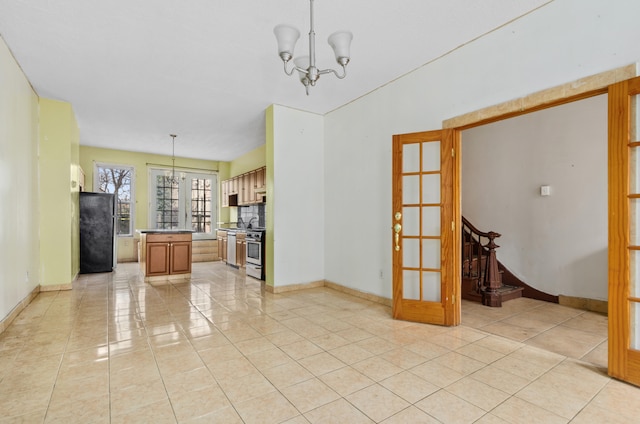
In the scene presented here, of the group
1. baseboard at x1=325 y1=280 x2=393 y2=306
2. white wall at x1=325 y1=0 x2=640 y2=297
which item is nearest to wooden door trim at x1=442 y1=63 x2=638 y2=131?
white wall at x1=325 y1=0 x2=640 y2=297

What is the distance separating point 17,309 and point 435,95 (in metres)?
5.31

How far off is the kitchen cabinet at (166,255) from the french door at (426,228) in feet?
13.3

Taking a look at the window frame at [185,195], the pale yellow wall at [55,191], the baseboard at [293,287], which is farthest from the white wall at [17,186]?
the window frame at [185,195]

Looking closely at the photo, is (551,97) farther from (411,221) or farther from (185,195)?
(185,195)

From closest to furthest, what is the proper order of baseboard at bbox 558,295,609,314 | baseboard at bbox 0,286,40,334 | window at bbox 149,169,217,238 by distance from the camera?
1. baseboard at bbox 0,286,40,334
2. baseboard at bbox 558,295,609,314
3. window at bbox 149,169,217,238

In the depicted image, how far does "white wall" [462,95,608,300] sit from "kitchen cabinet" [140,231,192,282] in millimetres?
5181

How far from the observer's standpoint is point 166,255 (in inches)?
222

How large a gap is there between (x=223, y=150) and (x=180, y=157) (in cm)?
162

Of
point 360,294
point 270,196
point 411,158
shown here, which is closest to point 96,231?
point 270,196

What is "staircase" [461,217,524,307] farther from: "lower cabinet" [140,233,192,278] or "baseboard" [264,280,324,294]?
"lower cabinet" [140,233,192,278]

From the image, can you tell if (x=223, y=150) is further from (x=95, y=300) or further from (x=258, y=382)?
(x=258, y=382)

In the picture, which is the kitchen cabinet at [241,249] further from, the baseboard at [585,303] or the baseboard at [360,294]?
the baseboard at [585,303]

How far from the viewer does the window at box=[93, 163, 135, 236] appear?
7.86 meters

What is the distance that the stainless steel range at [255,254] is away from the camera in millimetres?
5645
